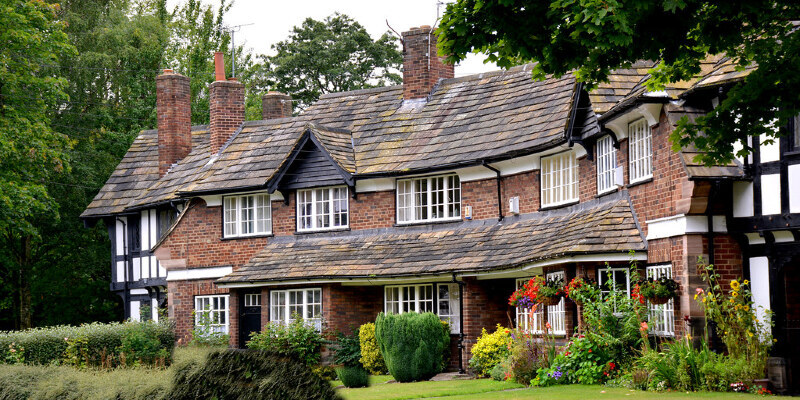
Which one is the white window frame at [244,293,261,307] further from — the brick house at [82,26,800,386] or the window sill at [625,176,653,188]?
the window sill at [625,176,653,188]

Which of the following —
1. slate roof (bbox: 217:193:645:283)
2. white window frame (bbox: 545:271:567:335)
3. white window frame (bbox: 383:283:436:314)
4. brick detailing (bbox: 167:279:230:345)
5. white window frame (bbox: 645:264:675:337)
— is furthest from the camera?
brick detailing (bbox: 167:279:230:345)

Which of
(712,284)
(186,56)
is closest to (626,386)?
(712,284)

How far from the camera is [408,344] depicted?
76.4 ft

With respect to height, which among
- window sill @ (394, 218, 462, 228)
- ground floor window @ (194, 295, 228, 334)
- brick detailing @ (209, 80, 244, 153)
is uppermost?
brick detailing @ (209, 80, 244, 153)

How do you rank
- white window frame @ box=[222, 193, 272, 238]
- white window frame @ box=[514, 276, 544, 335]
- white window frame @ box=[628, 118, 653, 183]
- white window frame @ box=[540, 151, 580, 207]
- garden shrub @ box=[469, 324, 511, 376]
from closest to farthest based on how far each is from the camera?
1. white window frame @ box=[628, 118, 653, 183]
2. white window frame @ box=[514, 276, 544, 335]
3. garden shrub @ box=[469, 324, 511, 376]
4. white window frame @ box=[540, 151, 580, 207]
5. white window frame @ box=[222, 193, 272, 238]

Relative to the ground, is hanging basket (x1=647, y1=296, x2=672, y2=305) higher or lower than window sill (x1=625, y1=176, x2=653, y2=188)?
lower

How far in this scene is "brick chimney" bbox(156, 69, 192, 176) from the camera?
36500 mm

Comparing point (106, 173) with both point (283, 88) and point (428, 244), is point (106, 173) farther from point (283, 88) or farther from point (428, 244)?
point (428, 244)

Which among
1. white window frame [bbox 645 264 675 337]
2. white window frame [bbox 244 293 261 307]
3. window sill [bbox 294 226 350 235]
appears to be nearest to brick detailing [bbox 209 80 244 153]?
window sill [bbox 294 226 350 235]

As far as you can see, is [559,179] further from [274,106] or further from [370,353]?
[274,106]

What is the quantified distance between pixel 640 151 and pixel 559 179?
3.92m

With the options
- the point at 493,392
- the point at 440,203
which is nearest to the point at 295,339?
the point at 440,203

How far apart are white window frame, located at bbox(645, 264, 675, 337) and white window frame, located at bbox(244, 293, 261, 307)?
12935 mm

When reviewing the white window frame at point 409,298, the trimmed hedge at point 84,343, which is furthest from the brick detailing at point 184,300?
the white window frame at point 409,298
